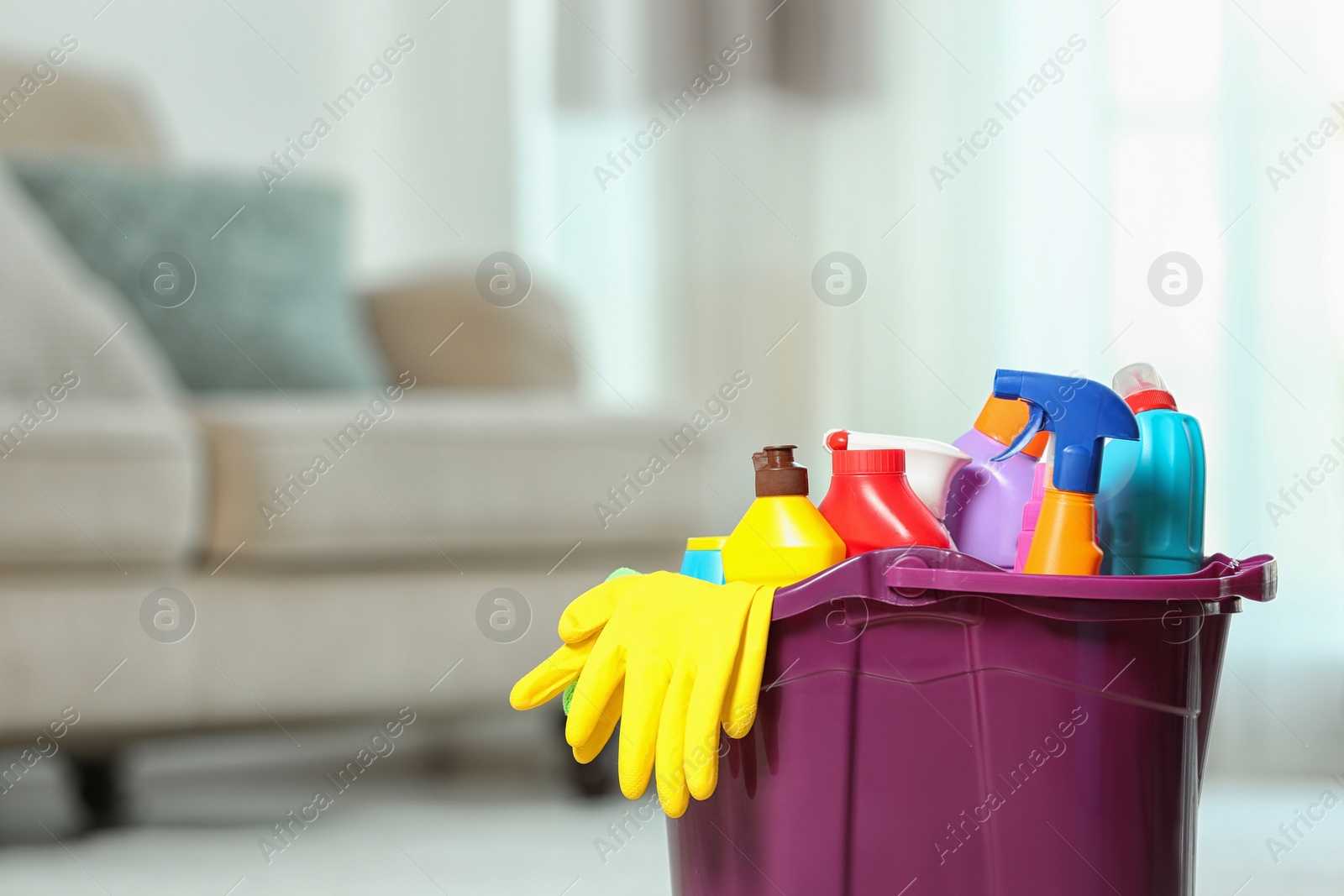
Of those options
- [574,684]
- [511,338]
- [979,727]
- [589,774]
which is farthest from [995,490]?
[511,338]

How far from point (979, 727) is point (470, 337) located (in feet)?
3.42

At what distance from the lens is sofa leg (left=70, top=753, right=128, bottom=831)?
42.2 inches

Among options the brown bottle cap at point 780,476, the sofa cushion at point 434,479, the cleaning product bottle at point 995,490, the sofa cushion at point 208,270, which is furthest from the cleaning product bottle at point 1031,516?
the sofa cushion at point 208,270

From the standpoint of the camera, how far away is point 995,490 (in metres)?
0.63

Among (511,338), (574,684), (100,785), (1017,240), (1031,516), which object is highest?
(1017,240)

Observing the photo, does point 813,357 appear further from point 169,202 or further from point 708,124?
point 169,202

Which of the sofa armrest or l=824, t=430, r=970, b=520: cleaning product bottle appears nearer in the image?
l=824, t=430, r=970, b=520: cleaning product bottle

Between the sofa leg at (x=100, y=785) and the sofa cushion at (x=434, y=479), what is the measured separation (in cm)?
28

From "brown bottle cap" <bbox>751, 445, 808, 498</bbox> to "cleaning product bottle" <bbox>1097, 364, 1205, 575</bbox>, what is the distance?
0.51ft

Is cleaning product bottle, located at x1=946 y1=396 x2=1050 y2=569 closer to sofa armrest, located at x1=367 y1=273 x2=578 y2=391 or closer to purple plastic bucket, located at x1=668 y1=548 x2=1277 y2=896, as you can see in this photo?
purple plastic bucket, located at x1=668 y1=548 x2=1277 y2=896

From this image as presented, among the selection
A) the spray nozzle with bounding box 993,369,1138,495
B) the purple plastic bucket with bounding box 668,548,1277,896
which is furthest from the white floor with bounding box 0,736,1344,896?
the spray nozzle with bounding box 993,369,1138,495

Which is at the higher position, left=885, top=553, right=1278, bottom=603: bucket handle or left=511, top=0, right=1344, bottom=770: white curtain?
left=511, top=0, right=1344, bottom=770: white curtain

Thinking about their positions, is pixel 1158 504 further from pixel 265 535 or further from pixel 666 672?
pixel 265 535

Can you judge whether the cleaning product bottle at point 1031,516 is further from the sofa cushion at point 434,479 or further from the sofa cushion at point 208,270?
the sofa cushion at point 208,270
